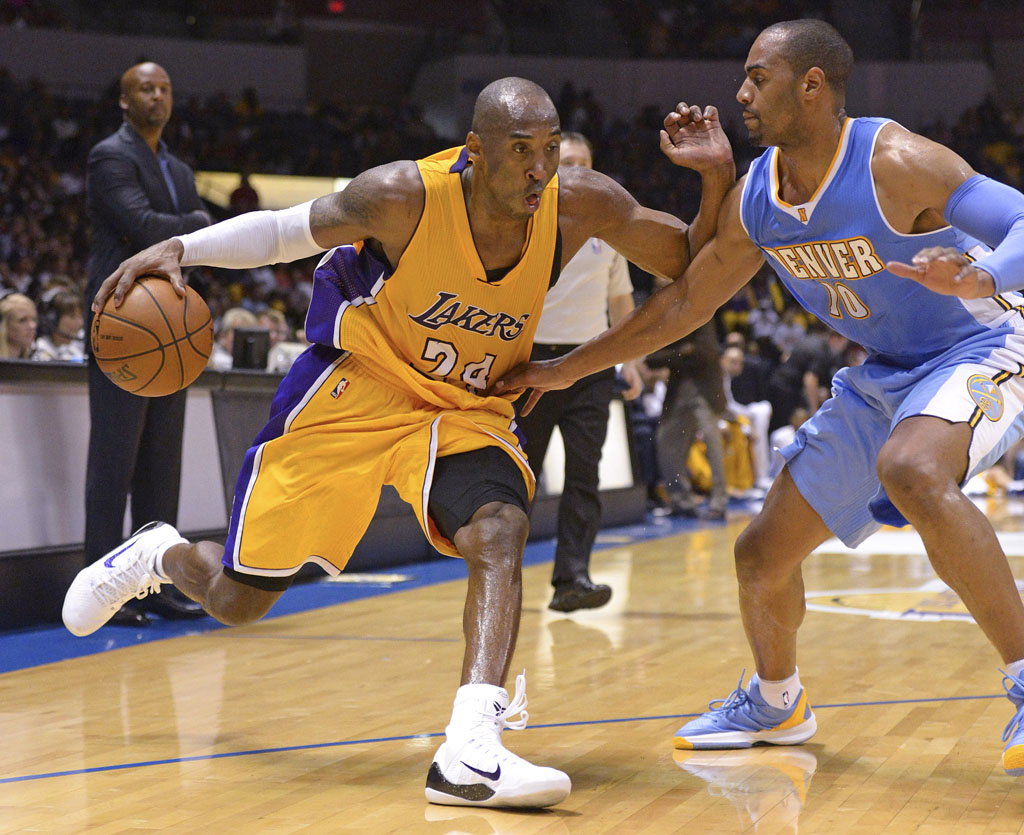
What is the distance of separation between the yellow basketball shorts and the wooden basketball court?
539 mm

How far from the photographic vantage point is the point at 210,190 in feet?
61.4

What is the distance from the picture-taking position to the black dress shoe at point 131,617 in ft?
16.9

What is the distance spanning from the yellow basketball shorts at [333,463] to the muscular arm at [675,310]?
0.22 m

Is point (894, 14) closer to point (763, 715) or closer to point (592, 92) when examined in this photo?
point (592, 92)

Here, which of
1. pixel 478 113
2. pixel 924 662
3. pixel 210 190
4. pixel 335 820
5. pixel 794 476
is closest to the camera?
pixel 335 820

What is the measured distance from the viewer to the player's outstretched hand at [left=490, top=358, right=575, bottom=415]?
3215mm

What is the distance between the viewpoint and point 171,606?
5.31 metres

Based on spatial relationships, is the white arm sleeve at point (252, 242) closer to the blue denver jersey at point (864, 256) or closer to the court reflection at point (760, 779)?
the blue denver jersey at point (864, 256)

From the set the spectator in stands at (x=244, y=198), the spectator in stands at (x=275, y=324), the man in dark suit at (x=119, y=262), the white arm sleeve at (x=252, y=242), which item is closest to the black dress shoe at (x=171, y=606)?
the man in dark suit at (x=119, y=262)

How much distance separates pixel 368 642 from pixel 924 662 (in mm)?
2100

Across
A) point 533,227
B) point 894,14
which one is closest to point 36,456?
point 533,227

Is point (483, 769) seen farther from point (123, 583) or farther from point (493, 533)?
point (123, 583)

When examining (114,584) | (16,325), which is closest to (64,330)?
(16,325)

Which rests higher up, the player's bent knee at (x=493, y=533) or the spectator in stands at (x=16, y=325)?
the spectator in stands at (x=16, y=325)
